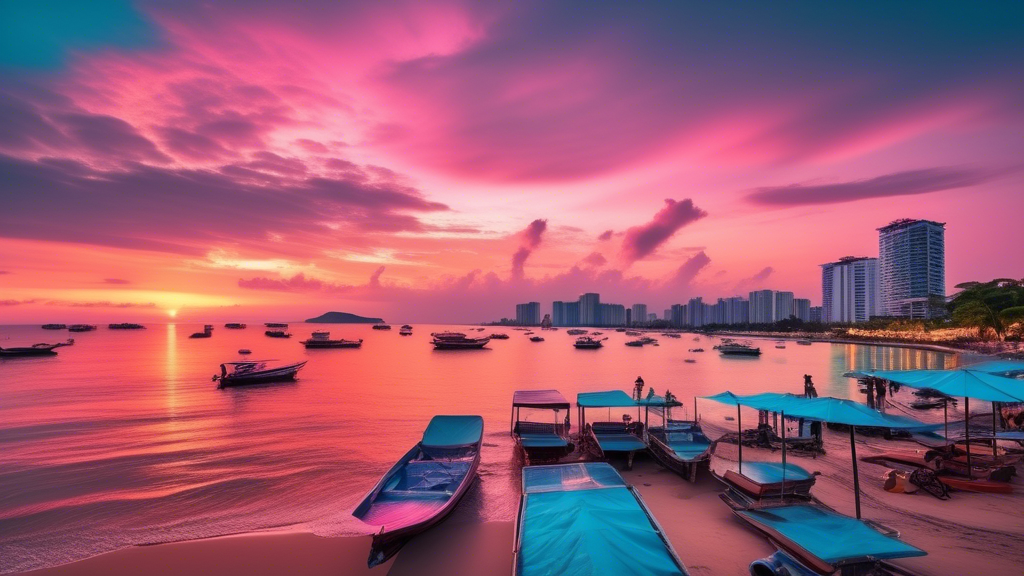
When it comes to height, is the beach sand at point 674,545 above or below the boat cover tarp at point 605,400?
below

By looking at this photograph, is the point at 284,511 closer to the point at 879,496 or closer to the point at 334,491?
the point at 334,491

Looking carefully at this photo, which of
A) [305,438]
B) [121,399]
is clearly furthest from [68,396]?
[305,438]

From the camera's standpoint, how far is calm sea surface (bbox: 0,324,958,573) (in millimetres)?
12828

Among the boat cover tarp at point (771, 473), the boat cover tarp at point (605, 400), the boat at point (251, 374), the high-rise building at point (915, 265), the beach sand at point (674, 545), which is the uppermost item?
the high-rise building at point (915, 265)

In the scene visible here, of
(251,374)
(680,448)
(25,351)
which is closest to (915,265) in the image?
(680,448)

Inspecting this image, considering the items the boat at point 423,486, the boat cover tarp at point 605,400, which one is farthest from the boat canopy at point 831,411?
the boat at point 423,486

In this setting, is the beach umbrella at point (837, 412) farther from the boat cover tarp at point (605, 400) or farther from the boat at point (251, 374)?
the boat at point (251, 374)

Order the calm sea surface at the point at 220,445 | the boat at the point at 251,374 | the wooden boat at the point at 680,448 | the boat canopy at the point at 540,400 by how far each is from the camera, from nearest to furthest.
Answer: the calm sea surface at the point at 220,445 → the wooden boat at the point at 680,448 → the boat canopy at the point at 540,400 → the boat at the point at 251,374

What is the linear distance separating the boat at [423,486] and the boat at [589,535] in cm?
239

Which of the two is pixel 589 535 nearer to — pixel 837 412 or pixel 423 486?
pixel 423 486

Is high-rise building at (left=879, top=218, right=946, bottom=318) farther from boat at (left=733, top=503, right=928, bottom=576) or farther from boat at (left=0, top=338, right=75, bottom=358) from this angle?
boat at (left=0, top=338, right=75, bottom=358)

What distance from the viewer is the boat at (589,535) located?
675 centimetres

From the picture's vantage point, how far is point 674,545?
392 inches

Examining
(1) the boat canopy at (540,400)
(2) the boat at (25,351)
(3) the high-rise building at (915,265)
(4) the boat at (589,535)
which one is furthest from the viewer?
(3) the high-rise building at (915,265)
